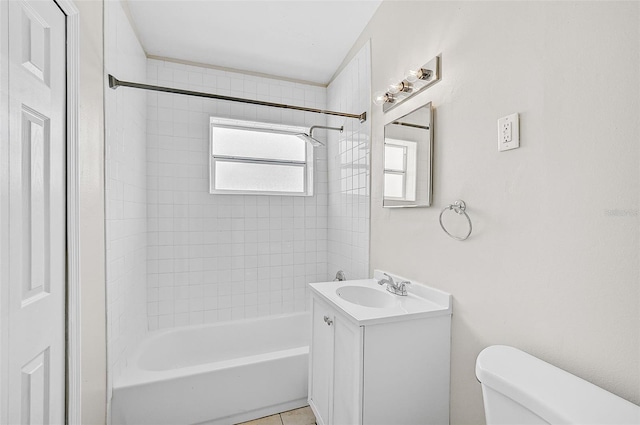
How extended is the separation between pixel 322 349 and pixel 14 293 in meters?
1.23

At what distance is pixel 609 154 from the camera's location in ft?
2.53

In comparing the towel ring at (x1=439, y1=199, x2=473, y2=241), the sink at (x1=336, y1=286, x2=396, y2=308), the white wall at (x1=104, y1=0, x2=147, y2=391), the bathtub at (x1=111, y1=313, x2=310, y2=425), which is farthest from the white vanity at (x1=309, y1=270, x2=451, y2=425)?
the white wall at (x1=104, y1=0, x2=147, y2=391)

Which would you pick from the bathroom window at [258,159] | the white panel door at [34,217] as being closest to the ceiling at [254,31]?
the bathroom window at [258,159]

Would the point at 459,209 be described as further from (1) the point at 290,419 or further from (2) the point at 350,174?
(1) the point at 290,419

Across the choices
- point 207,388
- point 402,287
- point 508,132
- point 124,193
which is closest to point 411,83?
point 508,132

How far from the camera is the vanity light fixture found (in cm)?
141

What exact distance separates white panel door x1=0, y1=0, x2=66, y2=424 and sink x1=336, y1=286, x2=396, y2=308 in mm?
1229

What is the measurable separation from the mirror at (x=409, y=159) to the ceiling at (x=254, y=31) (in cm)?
89

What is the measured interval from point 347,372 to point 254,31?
2.26 meters

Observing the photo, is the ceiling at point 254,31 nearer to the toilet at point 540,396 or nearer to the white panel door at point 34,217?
the white panel door at point 34,217

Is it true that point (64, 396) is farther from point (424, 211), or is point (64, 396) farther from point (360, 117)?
point (360, 117)

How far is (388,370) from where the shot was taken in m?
1.19

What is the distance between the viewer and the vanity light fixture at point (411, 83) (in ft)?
4.63

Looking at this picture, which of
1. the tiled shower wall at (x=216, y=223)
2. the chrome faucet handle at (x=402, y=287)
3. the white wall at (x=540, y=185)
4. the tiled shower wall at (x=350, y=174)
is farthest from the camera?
the tiled shower wall at (x=216, y=223)
